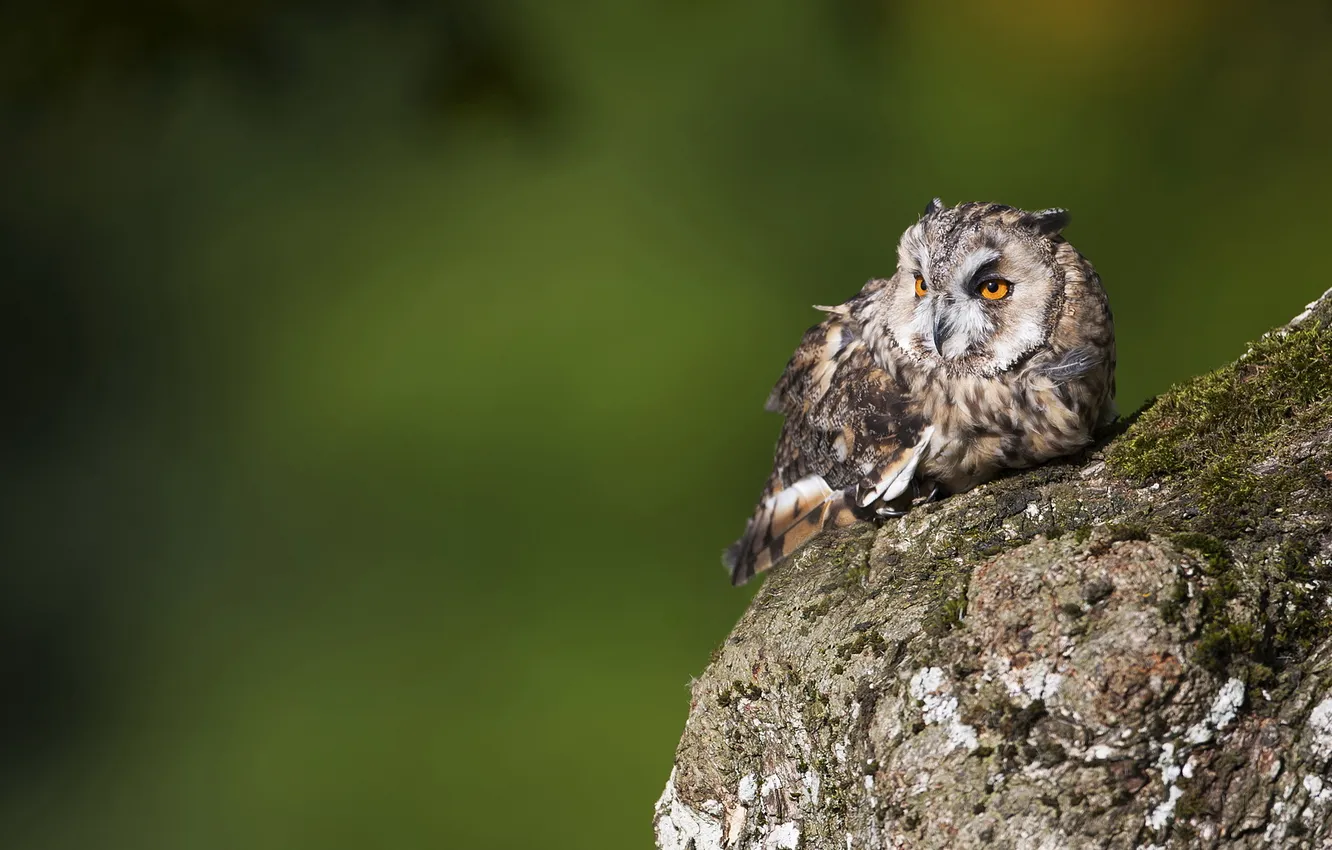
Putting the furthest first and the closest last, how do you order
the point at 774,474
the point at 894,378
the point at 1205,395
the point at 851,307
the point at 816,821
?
the point at 774,474, the point at 851,307, the point at 894,378, the point at 1205,395, the point at 816,821

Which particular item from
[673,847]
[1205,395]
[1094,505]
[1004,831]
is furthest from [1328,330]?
[673,847]

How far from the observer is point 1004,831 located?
115 cm

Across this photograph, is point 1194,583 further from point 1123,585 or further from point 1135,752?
point 1135,752

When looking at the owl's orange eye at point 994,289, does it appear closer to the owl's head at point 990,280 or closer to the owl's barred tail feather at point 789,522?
the owl's head at point 990,280

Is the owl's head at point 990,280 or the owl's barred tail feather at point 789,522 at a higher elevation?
the owl's head at point 990,280

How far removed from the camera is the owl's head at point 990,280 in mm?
1728

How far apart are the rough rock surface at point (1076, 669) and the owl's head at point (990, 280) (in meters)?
0.28

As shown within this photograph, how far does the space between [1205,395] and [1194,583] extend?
547 millimetres

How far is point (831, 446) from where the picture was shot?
2008mm

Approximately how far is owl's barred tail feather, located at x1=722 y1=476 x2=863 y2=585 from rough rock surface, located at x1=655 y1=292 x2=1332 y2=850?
0.42 metres

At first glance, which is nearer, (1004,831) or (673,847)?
(1004,831)

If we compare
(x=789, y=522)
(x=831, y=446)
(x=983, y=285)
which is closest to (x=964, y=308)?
(x=983, y=285)

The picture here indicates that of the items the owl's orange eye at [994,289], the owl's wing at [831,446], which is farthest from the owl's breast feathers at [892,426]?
the owl's orange eye at [994,289]

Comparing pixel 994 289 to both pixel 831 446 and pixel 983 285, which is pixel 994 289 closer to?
pixel 983 285
